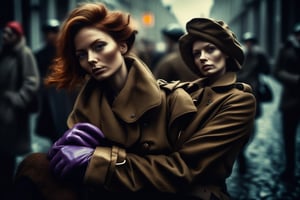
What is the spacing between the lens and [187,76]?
19.8 ft

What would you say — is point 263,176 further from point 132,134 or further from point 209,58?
point 132,134

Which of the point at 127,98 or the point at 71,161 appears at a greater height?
the point at 127,98

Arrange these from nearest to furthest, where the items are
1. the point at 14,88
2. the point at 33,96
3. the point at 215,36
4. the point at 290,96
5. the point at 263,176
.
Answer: the point at 215,36
the point at 14,88
the point at 33,96
the point at 263,176
the point at 290,96

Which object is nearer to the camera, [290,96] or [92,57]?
[92,57]

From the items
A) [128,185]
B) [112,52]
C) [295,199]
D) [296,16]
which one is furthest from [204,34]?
[296,16]

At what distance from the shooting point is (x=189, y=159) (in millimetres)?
2439

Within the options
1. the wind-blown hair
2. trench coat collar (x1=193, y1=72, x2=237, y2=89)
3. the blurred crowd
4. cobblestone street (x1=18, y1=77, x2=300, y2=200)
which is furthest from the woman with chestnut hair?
cobblestone street (x1=18, y1=77, x2=300, y2=200)

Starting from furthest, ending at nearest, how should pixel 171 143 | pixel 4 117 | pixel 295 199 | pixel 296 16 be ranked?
pixel 296 16 → pixel 4 117 → pixel 295 199 → pixel 171 143

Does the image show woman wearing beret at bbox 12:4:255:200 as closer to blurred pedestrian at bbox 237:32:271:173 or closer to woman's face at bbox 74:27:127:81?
woman's face at bbox 74:27:127:81

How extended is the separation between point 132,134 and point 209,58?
63cm

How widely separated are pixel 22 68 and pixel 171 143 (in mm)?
3908

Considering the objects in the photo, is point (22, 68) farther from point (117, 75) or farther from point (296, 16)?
point (296, 16)

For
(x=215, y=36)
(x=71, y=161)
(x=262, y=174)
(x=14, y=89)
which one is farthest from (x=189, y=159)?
(x=262, y=174)

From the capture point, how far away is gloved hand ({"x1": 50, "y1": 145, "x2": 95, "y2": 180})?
2.28 meters
